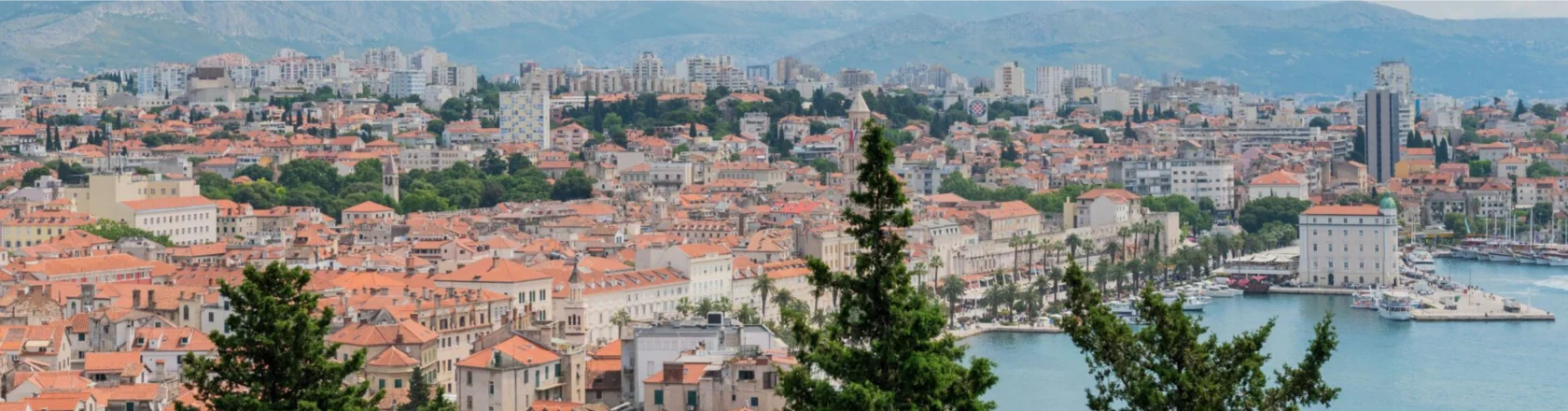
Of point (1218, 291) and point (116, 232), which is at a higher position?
point (116, 232)

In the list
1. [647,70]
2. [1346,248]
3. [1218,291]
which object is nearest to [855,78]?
[647,70]

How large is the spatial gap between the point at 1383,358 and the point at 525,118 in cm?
3907

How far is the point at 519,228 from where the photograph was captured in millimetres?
44188

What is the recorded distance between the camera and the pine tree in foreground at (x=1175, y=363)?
11.4m

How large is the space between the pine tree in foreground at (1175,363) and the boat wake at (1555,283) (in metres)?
36.0

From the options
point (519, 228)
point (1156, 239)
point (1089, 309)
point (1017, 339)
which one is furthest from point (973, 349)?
point (1089, 309)

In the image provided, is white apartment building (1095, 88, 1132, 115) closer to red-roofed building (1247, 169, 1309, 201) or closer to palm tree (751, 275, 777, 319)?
red-roofed building (1247, 169, 1309, 201)

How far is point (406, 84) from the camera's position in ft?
293

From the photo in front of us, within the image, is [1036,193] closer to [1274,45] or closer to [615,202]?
[615,202]

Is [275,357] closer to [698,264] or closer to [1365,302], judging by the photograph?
[698,264]

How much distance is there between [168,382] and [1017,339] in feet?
53.7

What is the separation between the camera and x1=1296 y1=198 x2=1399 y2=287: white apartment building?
46156 mm

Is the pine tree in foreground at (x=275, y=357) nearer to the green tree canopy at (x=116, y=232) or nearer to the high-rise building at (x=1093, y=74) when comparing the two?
the green tree canopy at (x=116, y=232)

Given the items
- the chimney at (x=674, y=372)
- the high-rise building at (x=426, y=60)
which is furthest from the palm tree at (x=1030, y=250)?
the high-rise building at (x=426, y=60)
